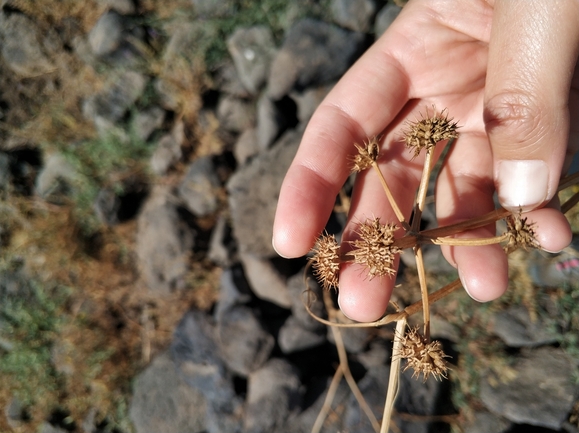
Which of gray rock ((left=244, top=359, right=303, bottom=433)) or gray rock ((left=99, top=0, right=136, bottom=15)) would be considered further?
gray rock ((left=99, top=0, right=136, bottom=15))

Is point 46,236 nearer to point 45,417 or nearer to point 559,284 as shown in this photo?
point 45,417

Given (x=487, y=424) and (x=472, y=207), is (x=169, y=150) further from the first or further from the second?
(x=487, y=424)

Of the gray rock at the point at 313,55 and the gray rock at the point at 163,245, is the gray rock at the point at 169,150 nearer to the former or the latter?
the gray rock at the point at 163,245

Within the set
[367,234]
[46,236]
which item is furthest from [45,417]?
[367,234]

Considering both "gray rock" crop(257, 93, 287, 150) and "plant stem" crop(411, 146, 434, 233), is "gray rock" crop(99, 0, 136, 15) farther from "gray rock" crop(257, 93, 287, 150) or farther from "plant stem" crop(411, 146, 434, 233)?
"plant stem" crop(411, 146, 434, 233)

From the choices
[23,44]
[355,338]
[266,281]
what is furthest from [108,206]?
[355,338]

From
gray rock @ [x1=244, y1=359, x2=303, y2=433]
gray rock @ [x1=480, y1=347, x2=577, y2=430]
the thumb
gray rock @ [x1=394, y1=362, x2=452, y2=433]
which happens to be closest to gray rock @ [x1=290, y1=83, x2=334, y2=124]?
the thumb
